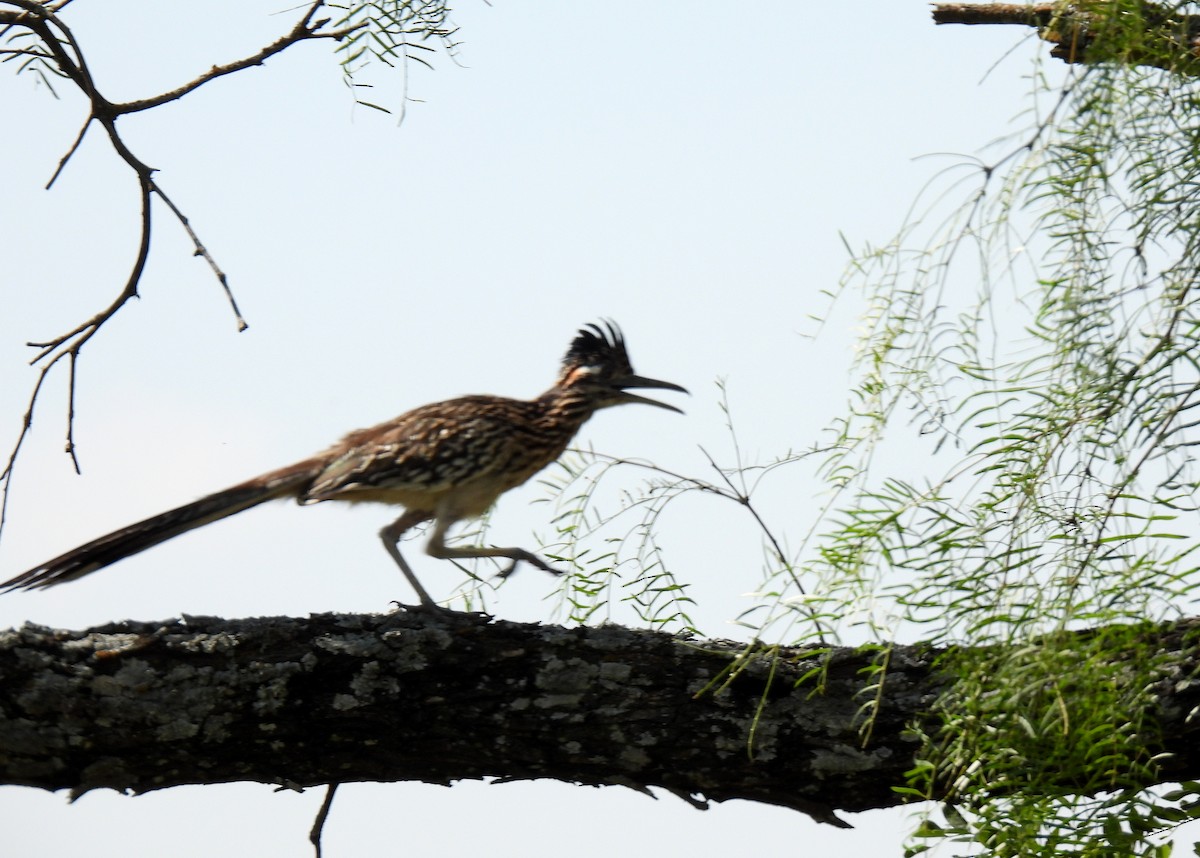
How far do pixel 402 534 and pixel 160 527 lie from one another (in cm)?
111

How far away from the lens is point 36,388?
4.41 meters

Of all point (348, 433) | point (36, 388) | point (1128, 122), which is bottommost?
point (1128, 122)

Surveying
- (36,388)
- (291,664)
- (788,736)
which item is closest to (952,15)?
(788,736)

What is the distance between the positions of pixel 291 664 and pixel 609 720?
78 cm

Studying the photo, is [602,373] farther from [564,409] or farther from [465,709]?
[465,709]

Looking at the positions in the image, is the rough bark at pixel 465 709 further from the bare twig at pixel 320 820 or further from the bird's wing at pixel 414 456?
the bird's wing at pixel 414 456

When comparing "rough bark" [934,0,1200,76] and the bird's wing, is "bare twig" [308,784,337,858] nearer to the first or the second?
the bird's wing

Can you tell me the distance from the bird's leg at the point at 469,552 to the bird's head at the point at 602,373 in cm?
117

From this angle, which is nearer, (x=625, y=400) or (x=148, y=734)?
(x=148, y=734)

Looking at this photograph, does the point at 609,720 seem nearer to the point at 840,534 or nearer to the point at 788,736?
the point at 788,736

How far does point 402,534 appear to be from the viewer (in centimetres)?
595

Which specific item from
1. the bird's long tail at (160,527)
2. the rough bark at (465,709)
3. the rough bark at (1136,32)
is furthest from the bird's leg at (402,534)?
the rough bark at (1136,32)

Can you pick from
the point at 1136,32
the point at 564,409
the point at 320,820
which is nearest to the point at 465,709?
the point at 320,820

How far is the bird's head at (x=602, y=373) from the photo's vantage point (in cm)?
678
